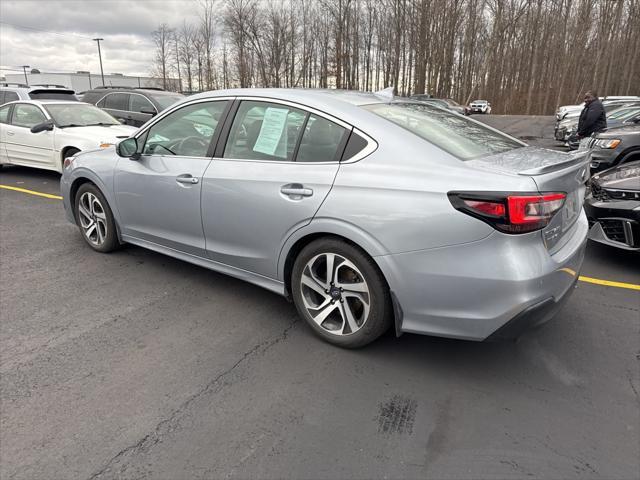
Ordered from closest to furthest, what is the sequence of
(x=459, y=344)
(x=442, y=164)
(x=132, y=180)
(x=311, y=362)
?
(x=442, y=164), (x=311, y=362), (x=459, y=344), (x=132, y=180)

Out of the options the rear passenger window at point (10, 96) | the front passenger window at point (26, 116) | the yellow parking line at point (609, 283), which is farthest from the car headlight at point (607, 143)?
the rear passenger window at point (10, 96)

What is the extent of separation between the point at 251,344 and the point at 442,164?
1.69 m

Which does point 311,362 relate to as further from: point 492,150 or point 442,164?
point 492,150

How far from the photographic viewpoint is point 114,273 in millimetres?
4297

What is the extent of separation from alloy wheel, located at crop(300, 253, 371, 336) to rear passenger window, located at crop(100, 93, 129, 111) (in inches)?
409

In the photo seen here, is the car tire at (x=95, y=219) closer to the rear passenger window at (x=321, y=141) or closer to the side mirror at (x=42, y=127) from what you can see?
the rear passenger window at (x=321, y=141)

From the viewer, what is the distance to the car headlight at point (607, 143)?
24.1 feet

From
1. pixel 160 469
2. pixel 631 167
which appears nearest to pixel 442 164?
pixel 160 469

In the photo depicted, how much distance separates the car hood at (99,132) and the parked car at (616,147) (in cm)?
767

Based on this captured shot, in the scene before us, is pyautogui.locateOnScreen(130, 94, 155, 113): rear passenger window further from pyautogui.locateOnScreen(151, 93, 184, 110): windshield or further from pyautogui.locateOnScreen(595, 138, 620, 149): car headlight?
pyautogui.locateOnScreen(595, 138, 620, 149): car headlight

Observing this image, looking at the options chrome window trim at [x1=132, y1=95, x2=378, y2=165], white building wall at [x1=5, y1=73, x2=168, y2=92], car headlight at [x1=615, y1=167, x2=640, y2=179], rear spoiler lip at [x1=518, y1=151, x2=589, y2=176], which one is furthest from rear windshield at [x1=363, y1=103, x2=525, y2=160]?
white building wall at [x1=5, y1=73, x2=168, y2=92]

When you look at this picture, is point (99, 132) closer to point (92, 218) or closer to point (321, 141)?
point (92, 218)

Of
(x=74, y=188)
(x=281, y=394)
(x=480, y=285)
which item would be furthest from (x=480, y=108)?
(x=281, y=394)

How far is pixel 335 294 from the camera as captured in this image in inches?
117
